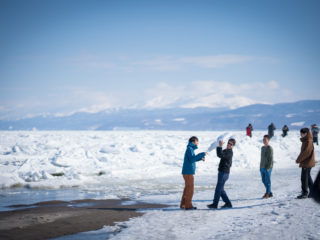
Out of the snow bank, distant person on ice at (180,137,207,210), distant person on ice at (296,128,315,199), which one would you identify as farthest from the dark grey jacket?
the snow bank

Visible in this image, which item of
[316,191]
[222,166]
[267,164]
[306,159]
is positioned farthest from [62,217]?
[316,191]

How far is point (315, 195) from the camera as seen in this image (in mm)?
2045

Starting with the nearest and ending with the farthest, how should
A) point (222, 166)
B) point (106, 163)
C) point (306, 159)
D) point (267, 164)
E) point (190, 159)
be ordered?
point (190, 159), point (222, 166), point (306, 159), point (267, 164), point (106, 163)

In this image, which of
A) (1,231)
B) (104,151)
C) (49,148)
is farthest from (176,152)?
(1,231)

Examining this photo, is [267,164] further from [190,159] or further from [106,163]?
[106,163]

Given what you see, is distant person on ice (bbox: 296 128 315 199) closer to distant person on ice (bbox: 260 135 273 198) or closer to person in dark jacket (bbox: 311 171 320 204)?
distant person on ice (bbox: 260 135 273 198)

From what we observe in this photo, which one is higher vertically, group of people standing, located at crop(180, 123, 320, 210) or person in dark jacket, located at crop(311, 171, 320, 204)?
person in dark jacket, located at crop(311, 171, 320, 204)

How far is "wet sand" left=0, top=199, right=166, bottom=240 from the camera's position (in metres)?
6.70

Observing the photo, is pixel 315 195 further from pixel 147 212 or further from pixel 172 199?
pixel 172 199

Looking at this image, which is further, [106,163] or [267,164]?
[106,163]

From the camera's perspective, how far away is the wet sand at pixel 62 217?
22.0 feet

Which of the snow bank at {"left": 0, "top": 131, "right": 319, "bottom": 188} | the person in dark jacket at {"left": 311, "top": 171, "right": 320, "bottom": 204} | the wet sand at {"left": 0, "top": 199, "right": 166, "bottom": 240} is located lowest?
the wet sand at {"left": 0, "top": 199, "right": 166, "bottom": 240}

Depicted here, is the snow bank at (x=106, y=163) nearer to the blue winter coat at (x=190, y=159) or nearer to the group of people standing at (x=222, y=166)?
the group of people standing at (x=222, y=166)

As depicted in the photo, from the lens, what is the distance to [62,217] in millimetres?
7918
